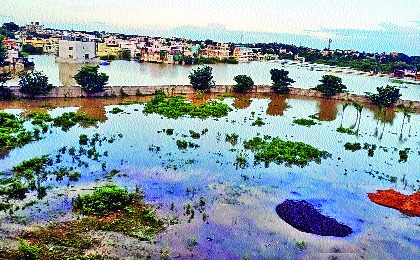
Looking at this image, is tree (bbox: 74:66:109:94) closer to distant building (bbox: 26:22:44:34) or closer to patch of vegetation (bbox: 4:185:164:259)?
patch of vegetation (bbox: 4:185:164:259)

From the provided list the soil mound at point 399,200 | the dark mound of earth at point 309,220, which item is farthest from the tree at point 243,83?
the dark mound of earth at point 309,220

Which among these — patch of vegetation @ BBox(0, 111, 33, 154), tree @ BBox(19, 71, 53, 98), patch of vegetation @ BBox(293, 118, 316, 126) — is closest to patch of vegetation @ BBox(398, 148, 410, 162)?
patch of vegetation @ BBox(293, 118, 316, 126)

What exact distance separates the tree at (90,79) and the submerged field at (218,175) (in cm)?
150

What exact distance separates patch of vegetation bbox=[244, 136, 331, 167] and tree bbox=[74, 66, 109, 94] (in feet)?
47.3

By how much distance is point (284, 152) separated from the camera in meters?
18.9

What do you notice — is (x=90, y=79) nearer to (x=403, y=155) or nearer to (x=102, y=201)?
(x=102, y=201)

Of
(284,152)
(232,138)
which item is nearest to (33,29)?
(232,138)

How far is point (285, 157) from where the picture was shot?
1833 centimetres

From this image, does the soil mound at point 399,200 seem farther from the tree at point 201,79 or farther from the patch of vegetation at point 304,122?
the tree at point 201,79

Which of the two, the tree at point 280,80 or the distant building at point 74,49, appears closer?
the tree at point 280,80

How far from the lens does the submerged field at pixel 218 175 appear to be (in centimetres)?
1102

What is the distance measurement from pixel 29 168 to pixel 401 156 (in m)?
18.0

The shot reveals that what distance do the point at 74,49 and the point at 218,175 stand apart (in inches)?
1671

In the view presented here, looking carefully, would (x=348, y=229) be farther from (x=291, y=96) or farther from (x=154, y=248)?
(x=291, y=96)
